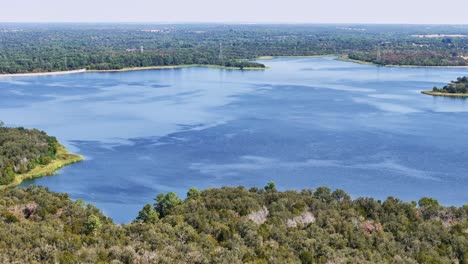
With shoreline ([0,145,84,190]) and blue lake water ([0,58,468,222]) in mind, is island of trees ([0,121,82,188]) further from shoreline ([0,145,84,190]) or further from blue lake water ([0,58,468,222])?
blue lake water ([0,58,468,222])

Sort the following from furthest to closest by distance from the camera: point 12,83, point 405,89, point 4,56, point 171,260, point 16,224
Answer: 1. point 4,56
2. point 12,83
3. point 405,89
4. point 16,224
5. point 171,260

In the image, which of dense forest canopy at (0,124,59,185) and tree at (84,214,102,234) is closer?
tree at (84,214,102,234)

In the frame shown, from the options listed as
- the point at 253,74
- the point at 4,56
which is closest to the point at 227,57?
the point at 253,74

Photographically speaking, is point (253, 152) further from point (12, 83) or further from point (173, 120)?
point (12, 83)

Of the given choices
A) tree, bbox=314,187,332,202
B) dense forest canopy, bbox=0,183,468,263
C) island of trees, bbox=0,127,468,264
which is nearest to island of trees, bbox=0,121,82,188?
dense forest canopy, bbox=0,183,468,263

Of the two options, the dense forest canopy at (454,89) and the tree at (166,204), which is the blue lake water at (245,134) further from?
the dense forest canopy at (454,89)
